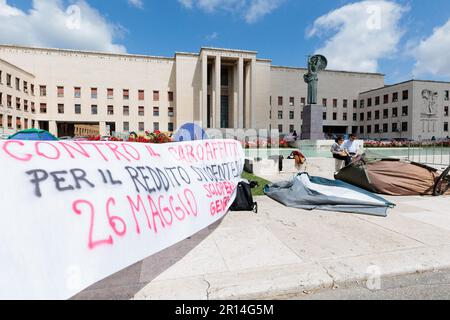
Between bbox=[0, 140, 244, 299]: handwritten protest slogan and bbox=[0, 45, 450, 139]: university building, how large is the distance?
4869 cm

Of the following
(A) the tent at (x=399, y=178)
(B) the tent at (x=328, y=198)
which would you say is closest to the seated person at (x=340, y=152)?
(A) the tent at (x=399, y=178)

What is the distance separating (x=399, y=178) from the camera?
22.2 feet

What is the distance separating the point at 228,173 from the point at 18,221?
3.11 metres

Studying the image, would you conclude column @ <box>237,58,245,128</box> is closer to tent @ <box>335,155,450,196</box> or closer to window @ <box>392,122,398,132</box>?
window @ <box>392,122,398,132</box>

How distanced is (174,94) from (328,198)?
2057 inches

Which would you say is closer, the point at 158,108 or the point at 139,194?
the point at 139,194

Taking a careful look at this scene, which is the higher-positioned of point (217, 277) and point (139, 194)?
Answer: point (139, 194)

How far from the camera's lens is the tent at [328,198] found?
17.0 feet

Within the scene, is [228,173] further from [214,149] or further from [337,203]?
[337,203]

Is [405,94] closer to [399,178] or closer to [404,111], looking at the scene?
[404,111]

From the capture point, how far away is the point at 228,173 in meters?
4.43

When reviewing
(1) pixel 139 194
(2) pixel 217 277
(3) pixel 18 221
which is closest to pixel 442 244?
(2) pixel 217 277

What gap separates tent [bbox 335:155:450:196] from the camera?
6688 mm

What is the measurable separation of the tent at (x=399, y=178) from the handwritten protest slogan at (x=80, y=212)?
19.2 ft
